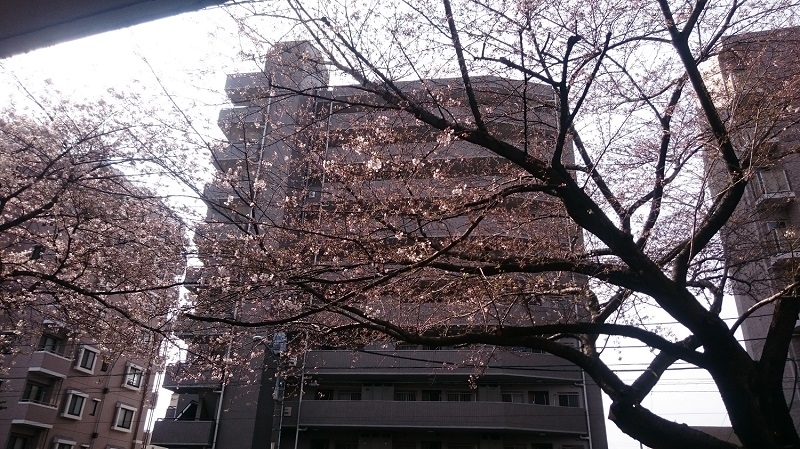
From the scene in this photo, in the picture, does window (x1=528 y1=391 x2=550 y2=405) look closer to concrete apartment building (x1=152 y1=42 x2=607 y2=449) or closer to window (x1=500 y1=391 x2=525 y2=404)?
concrete apartment building (x1=152 y1=42 x2=607 y2=449)

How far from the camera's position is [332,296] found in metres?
6.99

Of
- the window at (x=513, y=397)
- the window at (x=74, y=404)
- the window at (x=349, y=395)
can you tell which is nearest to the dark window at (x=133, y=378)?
the window at (x=74, y=404)

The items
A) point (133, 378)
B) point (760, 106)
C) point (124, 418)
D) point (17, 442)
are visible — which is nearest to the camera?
point (760, 106)

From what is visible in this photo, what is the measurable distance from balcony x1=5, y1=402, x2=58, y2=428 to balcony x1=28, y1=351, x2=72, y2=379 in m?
1.33

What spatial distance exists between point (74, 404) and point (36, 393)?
1.99m

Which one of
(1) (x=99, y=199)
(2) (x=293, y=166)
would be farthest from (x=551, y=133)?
(1) (x=99, y=199)

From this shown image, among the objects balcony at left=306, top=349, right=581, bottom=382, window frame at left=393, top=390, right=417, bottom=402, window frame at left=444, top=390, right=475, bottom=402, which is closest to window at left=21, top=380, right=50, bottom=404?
balcony at left=306, top=349, right=581, bottom=382

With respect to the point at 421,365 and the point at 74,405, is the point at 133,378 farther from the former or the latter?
the point at 421,365

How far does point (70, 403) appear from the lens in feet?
78.8

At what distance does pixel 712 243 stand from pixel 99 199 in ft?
33.3

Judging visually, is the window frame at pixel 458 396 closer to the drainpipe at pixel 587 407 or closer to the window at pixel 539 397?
the window at pixel 539 397

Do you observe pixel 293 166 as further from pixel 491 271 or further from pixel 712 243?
pixel 712 243

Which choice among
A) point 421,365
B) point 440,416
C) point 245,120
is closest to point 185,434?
point 421,365

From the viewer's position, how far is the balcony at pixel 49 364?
73.5ft
